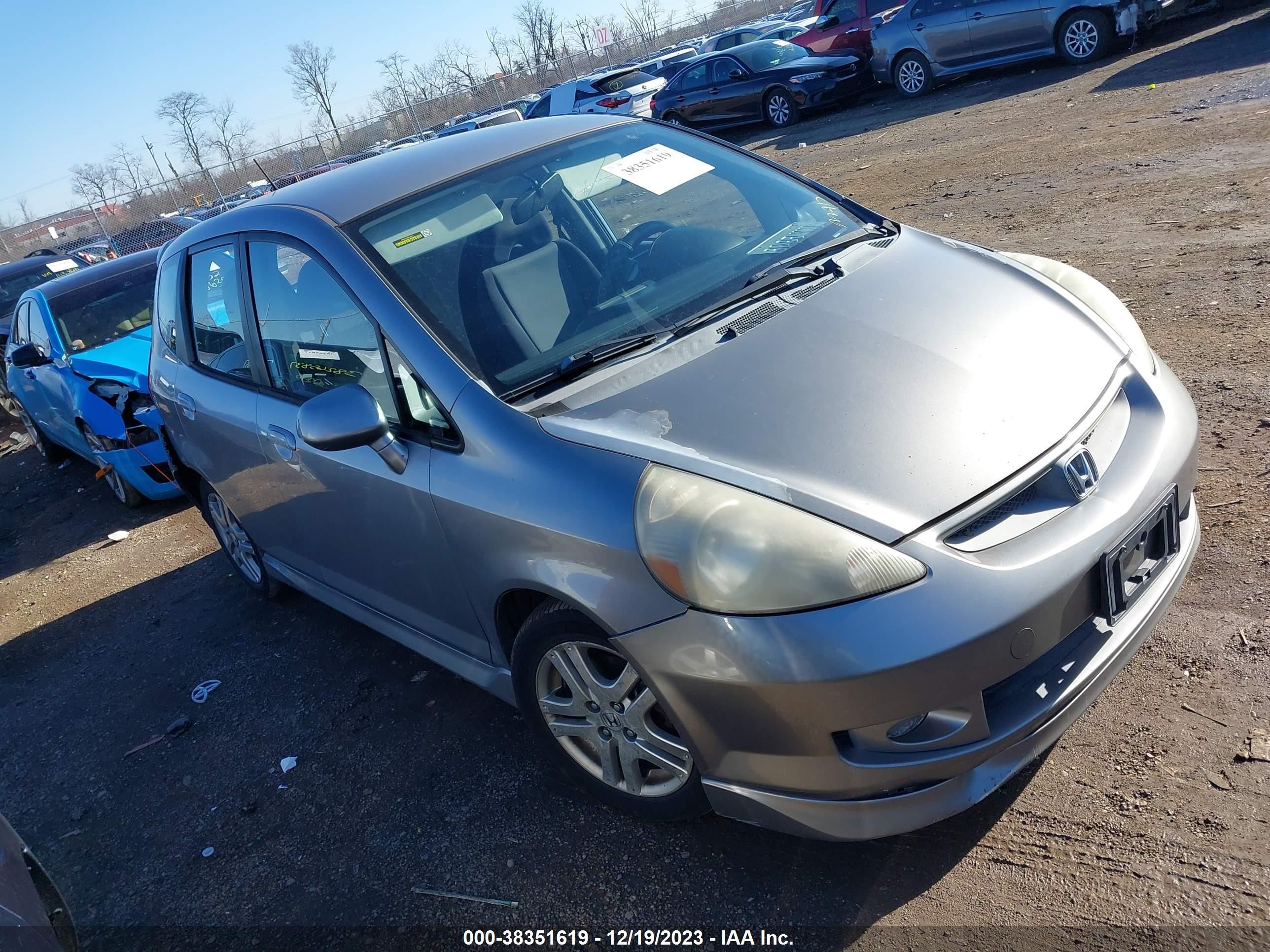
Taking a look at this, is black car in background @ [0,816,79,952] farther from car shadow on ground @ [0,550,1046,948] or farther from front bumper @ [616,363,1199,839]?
front bumper @ [616,363,1199,839]

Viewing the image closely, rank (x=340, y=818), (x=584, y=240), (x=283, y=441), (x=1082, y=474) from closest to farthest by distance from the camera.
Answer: (x=1082, y=474), (x=340, y=818), (x=584, y=240), (x=283, y=441)

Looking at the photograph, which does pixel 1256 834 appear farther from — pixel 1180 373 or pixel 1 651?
pixel 1 651

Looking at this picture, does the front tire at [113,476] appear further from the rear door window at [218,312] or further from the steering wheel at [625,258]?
the steering wheel at [625,258]

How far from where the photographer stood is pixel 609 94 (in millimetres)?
18641

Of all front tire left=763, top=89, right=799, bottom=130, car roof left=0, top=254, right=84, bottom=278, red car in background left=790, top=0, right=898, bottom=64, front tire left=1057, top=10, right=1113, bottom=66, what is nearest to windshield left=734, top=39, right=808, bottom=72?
red car in background left=790, top=0, right=898, bottom=64

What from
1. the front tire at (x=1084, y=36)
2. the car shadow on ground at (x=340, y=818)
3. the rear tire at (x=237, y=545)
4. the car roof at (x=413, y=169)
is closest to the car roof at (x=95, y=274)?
the rear tire at (x=237, y=545)

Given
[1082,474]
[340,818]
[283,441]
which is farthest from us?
[283,441]

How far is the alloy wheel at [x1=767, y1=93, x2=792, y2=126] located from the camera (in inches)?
639

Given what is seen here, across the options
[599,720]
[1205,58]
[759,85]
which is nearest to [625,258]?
[599,720]

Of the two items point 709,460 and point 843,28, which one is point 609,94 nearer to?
point 843,28

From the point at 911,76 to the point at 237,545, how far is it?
44.8ft

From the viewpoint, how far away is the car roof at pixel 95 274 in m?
8.01

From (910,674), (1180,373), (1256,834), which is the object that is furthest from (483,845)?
(1180,373)

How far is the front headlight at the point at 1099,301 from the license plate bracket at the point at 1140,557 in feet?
1.86
